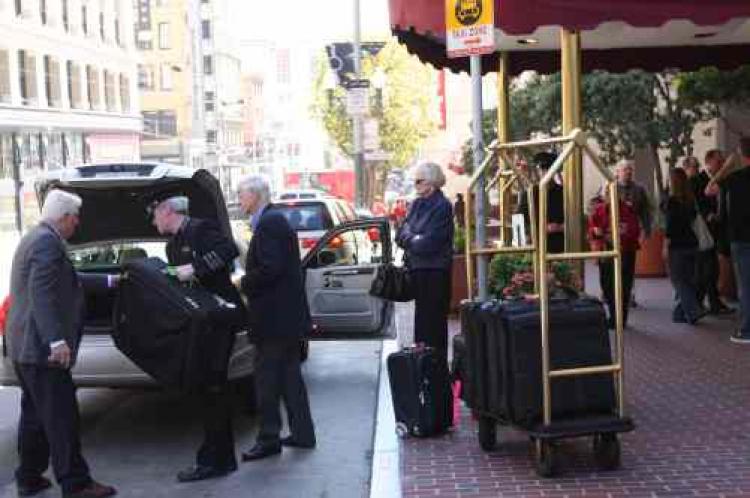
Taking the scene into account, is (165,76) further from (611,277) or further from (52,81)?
(611,277)

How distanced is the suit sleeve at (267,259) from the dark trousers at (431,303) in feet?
4.46

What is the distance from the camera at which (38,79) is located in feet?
143

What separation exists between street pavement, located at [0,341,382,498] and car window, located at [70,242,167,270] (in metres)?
1.24

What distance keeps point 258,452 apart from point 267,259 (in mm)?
1304

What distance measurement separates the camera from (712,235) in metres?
11.8

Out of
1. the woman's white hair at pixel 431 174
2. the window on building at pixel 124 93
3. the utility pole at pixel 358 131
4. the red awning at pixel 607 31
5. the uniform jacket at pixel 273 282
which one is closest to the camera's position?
the uniform jacket at pixel 273 282

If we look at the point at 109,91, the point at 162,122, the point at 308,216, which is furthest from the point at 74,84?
the point at 308,216

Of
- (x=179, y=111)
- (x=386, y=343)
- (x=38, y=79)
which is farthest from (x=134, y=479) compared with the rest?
(x=179, y=111)

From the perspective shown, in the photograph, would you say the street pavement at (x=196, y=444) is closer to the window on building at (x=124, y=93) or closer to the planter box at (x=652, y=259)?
the planter box at (x=652, y=259)

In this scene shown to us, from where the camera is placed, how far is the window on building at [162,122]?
75606 millimetres

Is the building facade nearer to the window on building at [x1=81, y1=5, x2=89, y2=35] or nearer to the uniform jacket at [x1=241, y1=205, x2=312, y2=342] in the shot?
the window on building at [x1=81, y1=5, x2=89, y2=35]

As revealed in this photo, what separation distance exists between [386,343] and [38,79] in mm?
35958

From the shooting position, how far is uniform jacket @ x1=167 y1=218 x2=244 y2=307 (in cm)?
641

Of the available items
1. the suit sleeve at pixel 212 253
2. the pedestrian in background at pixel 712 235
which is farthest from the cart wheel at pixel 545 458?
the pedestrian in background at pixel 712 235
